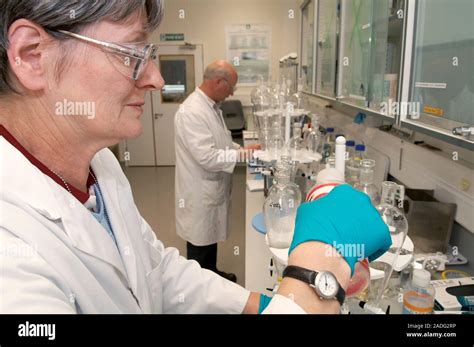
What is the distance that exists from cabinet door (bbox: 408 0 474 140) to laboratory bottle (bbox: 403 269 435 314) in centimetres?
44

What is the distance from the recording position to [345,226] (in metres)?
0.63

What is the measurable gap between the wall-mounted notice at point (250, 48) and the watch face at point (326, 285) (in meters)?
5.65

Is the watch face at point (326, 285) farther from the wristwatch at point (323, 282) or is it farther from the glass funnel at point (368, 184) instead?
the glass funnel at point (368, 184)

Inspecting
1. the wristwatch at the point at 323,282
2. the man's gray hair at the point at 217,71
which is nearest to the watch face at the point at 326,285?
the wristwatch at the point at 323,282

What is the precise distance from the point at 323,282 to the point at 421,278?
0.48m

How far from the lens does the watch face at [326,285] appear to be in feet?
1.83

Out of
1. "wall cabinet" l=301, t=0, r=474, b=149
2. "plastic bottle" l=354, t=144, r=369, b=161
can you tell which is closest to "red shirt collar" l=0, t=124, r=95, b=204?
"wall cabinet" l=301, t=0, r=474, b=149

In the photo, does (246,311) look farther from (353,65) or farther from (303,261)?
(353,65)

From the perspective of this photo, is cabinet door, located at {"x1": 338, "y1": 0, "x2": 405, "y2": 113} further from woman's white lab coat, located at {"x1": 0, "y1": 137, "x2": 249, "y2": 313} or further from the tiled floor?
the tiled floor

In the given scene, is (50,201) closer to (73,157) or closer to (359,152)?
(73,157)

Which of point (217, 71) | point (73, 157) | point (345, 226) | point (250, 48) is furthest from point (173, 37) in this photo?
point (345, 226)

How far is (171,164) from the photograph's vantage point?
654cm

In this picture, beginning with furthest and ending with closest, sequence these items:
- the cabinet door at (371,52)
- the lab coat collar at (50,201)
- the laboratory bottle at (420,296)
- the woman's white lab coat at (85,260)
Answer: the cabinet door at (371,52)
the laboratory bottle at (420,296)
the lab coat collar at (50,201)
the woman's white lab coat at (85,260)

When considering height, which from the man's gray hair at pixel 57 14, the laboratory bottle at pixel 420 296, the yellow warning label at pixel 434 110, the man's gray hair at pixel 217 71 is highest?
the man's gray hair at pixel 217 71
